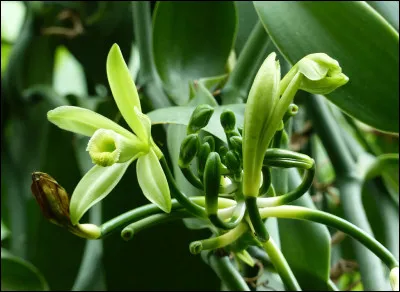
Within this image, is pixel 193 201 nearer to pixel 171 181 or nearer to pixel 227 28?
pixel 171 181

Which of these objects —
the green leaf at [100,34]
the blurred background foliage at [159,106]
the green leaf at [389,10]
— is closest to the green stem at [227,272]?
the blurred background foliage at [159,106]

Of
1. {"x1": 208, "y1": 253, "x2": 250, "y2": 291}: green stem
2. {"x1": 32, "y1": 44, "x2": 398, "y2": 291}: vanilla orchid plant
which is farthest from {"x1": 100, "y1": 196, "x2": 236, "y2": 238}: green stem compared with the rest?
{"x1": 208, "y1": 253, "x2": 250, "y2": 291}: green stem

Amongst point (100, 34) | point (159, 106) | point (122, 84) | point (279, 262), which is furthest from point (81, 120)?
point (100, 34)

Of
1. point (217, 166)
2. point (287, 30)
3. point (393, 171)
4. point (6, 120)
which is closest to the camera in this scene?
point (217, 166)

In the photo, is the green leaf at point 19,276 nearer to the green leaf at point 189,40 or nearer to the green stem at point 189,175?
the green leaf at point 189,40

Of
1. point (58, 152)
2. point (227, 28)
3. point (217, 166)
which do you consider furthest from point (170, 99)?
point (217, 166)

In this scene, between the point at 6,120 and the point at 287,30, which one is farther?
the point at 6,120
